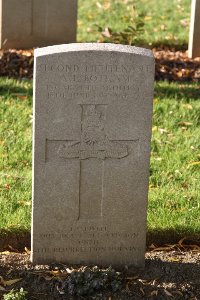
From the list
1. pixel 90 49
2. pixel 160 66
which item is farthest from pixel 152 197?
pixel 160 66

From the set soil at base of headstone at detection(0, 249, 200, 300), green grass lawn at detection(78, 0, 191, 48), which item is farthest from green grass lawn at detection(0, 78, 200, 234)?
green grass lawn at detection(78, 0, 191, 48)

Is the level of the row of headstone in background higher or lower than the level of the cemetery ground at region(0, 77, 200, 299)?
higher

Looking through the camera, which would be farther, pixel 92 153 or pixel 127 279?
pixel 127 279

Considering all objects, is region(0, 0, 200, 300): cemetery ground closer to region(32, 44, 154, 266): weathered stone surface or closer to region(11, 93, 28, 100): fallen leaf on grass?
region(11, 93, 28, 100): fallen leaf on grass

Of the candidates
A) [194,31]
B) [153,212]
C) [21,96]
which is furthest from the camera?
[194,31]

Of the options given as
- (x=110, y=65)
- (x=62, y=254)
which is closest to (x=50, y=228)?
(x=62, y=254)

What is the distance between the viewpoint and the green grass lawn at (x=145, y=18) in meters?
10.7

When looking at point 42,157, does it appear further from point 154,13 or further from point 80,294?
point 154,13

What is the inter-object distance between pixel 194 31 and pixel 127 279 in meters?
5.29

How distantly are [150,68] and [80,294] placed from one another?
142 centimetres

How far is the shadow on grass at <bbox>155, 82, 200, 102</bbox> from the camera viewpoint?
27.6 ft

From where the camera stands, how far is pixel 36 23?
10016mm

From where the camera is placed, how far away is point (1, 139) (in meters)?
7.27

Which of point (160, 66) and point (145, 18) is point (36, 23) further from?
point (145, 18)
